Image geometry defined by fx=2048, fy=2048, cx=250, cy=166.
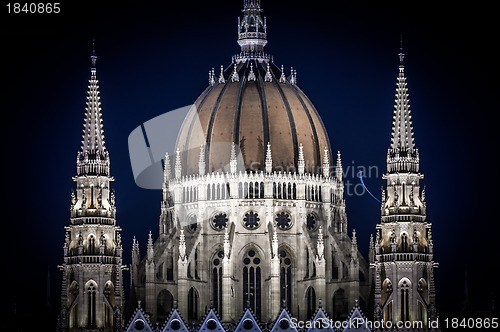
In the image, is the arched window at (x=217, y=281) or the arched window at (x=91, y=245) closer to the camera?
the arched window at (x=91, y=245)

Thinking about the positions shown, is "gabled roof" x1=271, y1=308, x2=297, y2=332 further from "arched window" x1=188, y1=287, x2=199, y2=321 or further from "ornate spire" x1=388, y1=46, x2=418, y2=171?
"ornate spire" x1=388, y1=46, x2=418, y2=171

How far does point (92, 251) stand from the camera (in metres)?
166

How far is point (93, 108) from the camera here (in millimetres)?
170250

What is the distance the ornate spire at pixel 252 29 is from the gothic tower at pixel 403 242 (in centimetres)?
1773

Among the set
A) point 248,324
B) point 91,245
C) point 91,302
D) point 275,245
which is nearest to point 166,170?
point 275,245

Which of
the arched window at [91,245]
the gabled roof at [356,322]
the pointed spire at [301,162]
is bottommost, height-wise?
the gabled roof at [356,322]

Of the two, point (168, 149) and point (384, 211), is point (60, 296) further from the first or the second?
point (384, 211)

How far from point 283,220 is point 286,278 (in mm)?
5077

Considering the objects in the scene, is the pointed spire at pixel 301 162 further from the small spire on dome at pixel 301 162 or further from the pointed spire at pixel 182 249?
the pointed spire at pixel 182 249

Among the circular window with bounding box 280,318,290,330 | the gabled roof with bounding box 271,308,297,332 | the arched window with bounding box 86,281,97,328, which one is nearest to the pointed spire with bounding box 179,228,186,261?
the arched window with bounding box 86,281,97,328

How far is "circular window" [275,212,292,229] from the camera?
582 feet

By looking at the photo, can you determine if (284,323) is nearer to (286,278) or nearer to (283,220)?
(286,278)

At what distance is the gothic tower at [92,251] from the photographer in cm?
16500

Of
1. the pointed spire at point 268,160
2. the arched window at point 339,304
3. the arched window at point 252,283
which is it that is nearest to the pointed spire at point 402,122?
the pointed spire at point 268,160
